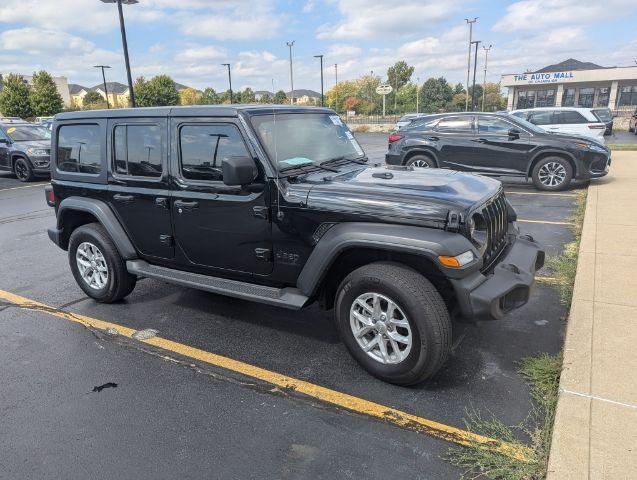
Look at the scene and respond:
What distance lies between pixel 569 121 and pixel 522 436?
14.4 metres

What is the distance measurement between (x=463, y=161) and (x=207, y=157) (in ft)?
26.2

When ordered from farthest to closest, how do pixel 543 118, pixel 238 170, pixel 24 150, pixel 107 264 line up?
pixel 543 118 < pixel 24 150 < pixel 107 264 < pixel 238 170

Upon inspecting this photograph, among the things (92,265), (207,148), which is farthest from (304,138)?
(92,265)

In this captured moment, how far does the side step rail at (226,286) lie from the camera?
11.6ft

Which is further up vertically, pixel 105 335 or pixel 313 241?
pixel 313 241

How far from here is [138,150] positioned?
168 inches

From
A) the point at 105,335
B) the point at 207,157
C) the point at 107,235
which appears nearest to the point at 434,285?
the point at 207,157

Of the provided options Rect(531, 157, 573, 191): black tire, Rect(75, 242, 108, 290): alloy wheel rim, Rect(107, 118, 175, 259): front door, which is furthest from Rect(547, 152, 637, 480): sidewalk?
Rect(531, 157, 573, 191): black tire

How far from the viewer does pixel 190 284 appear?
407 cm

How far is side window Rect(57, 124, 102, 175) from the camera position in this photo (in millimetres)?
4551

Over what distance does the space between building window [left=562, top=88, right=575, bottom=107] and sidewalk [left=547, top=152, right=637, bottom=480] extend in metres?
54.8

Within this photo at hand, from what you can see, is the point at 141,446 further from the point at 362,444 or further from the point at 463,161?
the point at 463,161

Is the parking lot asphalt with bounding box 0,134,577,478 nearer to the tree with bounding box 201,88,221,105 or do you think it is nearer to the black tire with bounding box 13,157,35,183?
the black tire with bounding box 13,157,35,183

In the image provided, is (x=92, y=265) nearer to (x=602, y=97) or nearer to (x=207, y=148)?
(x=207, y=148)
